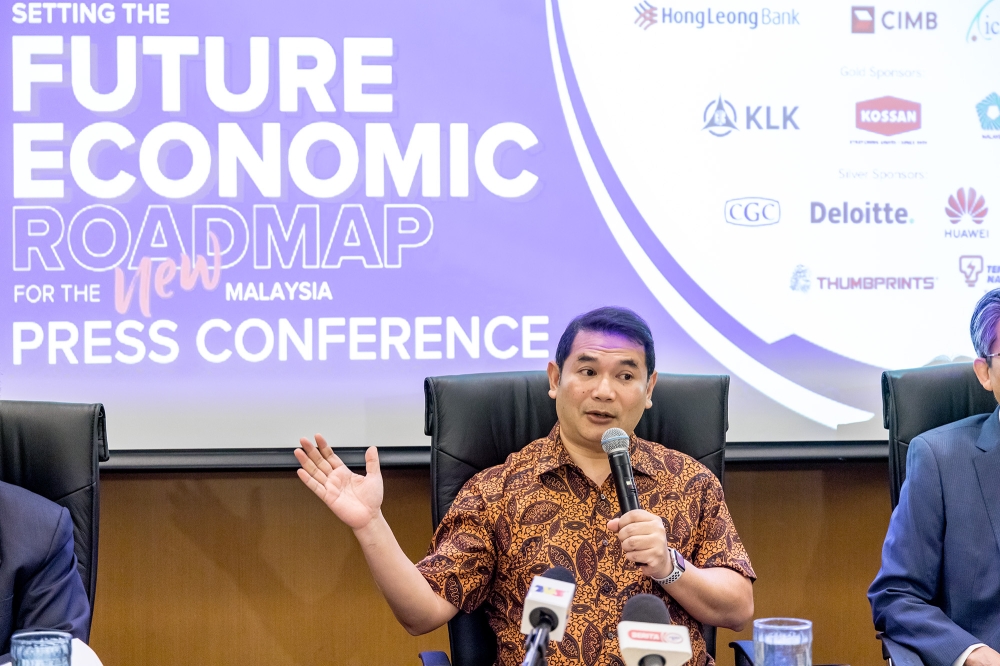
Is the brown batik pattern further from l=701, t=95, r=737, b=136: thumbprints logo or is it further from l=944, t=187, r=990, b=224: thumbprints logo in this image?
l=944, t=187, r=990, b=224: thumbprints logo

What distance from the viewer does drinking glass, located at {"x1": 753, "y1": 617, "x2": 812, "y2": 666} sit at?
150cm

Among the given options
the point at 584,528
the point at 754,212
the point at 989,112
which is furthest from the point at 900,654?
the point at 989,112

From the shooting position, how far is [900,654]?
6.68 feet

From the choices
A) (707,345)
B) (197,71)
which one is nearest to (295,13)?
(197,71)

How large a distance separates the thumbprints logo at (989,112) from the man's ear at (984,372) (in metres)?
1.04

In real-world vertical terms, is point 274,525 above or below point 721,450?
below

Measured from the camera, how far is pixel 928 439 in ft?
7.20

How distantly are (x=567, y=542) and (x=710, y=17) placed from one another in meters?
1.57

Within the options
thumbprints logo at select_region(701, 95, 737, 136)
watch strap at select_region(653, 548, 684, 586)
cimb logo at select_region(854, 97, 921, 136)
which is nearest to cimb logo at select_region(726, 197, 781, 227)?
thumbprints logo at select_region(701, 95, 737, 136)

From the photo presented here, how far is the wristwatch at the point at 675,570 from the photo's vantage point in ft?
6.12

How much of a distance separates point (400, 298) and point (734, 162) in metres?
1.00

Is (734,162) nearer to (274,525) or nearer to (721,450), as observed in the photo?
(721,450)

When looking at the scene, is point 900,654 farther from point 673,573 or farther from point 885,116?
point 885,116

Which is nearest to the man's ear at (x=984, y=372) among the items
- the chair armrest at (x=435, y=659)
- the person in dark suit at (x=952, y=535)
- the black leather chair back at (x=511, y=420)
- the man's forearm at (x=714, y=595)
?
the person in dark suit at (x=952, y=535)
